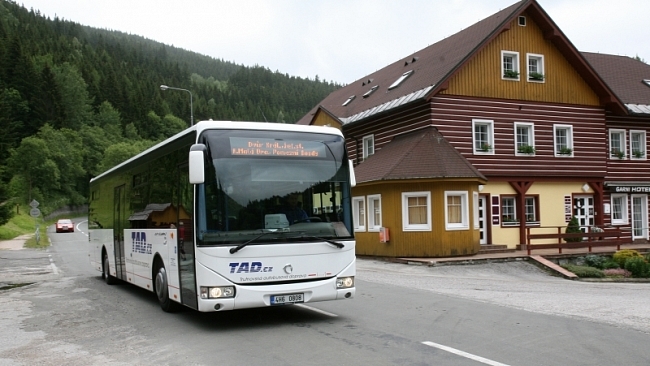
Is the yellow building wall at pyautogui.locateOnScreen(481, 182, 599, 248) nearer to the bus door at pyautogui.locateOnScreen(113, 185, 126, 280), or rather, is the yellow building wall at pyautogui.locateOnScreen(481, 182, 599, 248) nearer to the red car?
the bus door at pyautogui.locateOnScreen(113, 185, 126, 280)

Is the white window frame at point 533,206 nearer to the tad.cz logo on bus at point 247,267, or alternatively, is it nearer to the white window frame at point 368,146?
the white window frame at point 368,146

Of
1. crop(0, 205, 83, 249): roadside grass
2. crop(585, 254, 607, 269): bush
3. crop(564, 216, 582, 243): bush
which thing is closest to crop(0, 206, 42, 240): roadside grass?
crop(0, 205, 83, 249): roadside grass

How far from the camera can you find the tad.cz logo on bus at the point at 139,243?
39.8ft

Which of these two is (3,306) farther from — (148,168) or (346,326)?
(346,326)

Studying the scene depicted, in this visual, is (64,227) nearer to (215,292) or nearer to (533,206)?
(533,206)

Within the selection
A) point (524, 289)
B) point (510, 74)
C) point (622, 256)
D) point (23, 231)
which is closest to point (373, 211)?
point (510, 74)

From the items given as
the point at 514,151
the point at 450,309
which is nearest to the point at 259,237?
the point at 450,309

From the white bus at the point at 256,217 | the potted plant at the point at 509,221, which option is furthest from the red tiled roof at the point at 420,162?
the white bus at the point at 256,217

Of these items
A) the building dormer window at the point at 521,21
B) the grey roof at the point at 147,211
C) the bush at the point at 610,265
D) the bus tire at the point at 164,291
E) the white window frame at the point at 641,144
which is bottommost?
the bush at the point at 610,265

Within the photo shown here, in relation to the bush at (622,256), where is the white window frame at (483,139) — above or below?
above

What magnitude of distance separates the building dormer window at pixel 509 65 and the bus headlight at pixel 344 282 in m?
19.7

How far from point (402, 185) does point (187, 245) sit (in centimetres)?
1481

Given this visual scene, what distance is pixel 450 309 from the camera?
1136 cm

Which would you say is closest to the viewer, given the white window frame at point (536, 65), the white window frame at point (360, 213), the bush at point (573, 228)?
the white window frame at point (360, 213)
